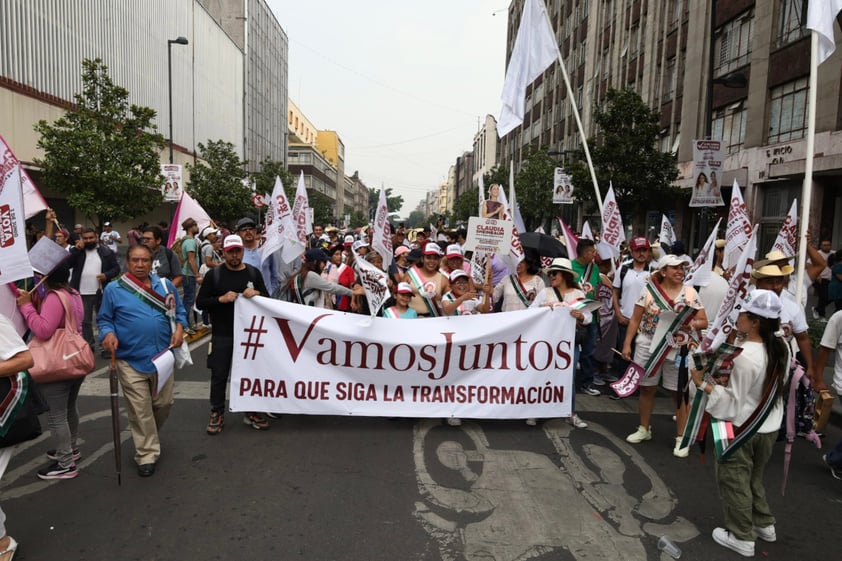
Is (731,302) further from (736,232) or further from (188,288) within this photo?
(188,288)

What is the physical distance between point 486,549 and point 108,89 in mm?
19422

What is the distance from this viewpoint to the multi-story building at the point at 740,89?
1739 centimetres

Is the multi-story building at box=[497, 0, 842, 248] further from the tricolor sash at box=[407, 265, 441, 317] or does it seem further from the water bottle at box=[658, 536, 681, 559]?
the water bottle at box=[658, 536, 681, 559]

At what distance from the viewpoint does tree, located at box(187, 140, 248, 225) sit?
30438mm

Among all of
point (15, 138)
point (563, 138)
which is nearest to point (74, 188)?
point (15, 138)

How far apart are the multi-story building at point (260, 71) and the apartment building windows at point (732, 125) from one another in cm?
3663

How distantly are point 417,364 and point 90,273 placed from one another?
5473 mm

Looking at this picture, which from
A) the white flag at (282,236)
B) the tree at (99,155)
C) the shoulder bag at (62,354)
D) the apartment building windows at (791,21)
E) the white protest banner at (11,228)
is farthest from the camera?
the apartment building windows at (791,21)

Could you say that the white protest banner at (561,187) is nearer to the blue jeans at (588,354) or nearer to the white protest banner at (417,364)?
Answer: the blue jeans at (588,354)

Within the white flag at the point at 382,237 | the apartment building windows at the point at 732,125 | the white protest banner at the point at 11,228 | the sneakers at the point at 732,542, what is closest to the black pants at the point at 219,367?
the white protest banner at the point at 11,228

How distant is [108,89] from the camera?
61.5 ft

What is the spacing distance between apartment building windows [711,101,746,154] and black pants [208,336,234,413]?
68.4 ft

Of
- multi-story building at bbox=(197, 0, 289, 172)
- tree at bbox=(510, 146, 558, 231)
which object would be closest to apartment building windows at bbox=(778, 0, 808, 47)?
tree at bbox=(510, 146, 558, 231)

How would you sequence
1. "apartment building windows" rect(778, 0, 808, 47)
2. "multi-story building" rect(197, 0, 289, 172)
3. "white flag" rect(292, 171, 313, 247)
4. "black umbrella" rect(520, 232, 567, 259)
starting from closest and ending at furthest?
"black umbrella" rect(520, 232, 567, 259) < "white flag" rect(292, 171, 313, 247) < "apartment building windows" rect(778, 0, 808, 47) < "multi-story building" rect(197, 0, 289, 172)
